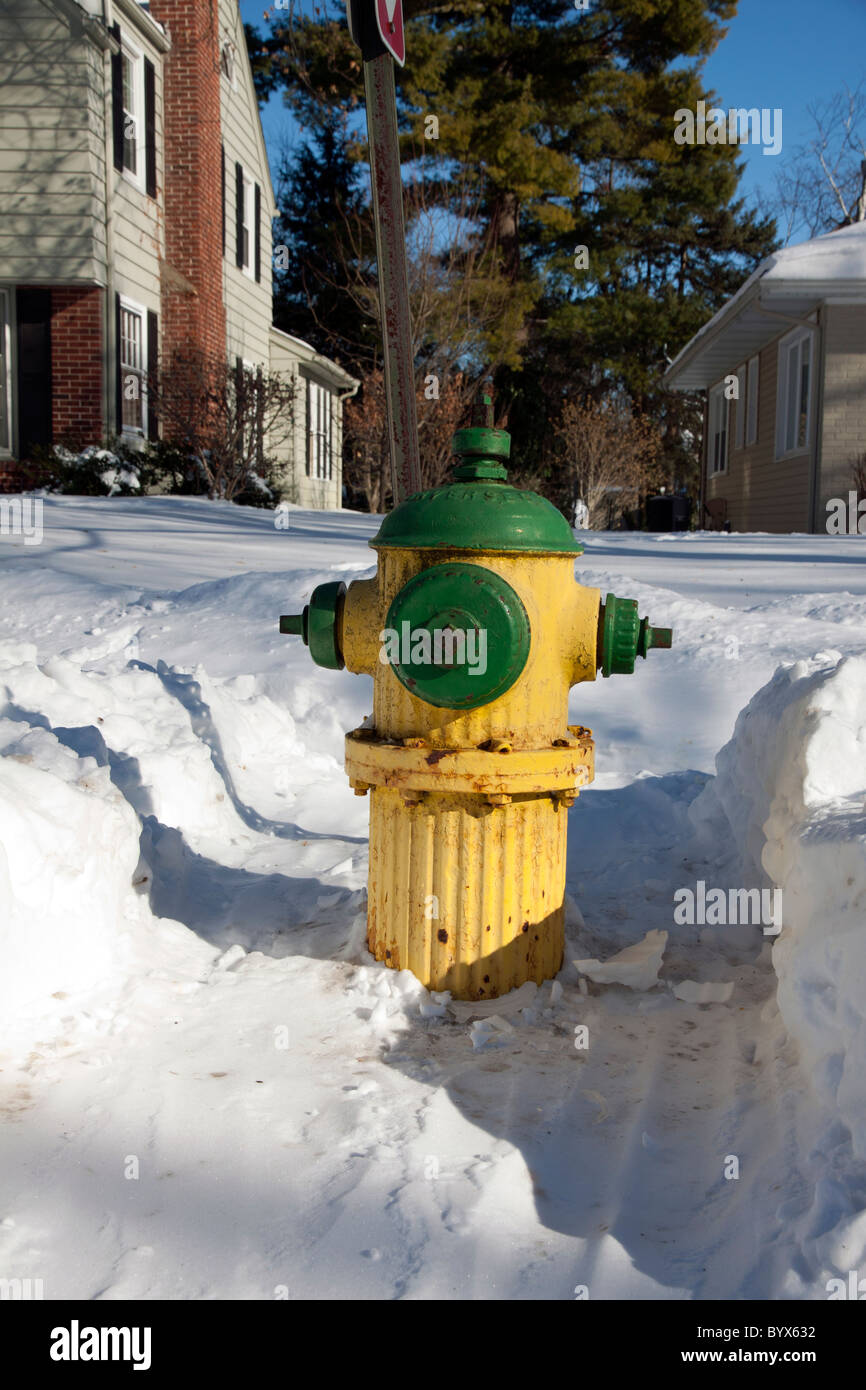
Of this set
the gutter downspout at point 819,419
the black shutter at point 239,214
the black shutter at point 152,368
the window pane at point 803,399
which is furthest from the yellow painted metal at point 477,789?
the black shutter at point 239,214

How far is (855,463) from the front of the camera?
1369cm

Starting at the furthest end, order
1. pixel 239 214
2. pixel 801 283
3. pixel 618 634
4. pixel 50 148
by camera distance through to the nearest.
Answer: pixel 239 214, pixel 801 283, pixel 50 148, pixel 618 634

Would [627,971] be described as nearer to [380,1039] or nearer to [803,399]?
[380,1039]

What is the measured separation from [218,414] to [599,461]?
13.6 meters

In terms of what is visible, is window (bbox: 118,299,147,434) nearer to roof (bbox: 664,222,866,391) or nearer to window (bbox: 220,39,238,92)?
window (bbox: 220,39,238,92)

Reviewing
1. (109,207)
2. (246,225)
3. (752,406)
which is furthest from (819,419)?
(246,225)

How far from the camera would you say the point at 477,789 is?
8.64ft

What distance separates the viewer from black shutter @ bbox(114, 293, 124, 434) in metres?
13.5

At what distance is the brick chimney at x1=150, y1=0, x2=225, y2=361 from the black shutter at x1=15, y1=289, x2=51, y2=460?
227 centimetres

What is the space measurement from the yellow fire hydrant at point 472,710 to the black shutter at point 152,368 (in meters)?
12.7

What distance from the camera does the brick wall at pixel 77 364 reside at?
43.1 ft

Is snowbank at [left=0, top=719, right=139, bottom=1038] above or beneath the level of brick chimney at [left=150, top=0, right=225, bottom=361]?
beneath

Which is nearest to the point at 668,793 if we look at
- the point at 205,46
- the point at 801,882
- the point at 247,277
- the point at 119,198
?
the point at 801,882

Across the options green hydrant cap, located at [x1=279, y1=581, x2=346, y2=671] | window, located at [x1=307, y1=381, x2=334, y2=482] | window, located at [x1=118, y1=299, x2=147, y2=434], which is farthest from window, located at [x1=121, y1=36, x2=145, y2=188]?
green hydrant cap, located at [x1=279, y1=581, x2=346, y2=671]
